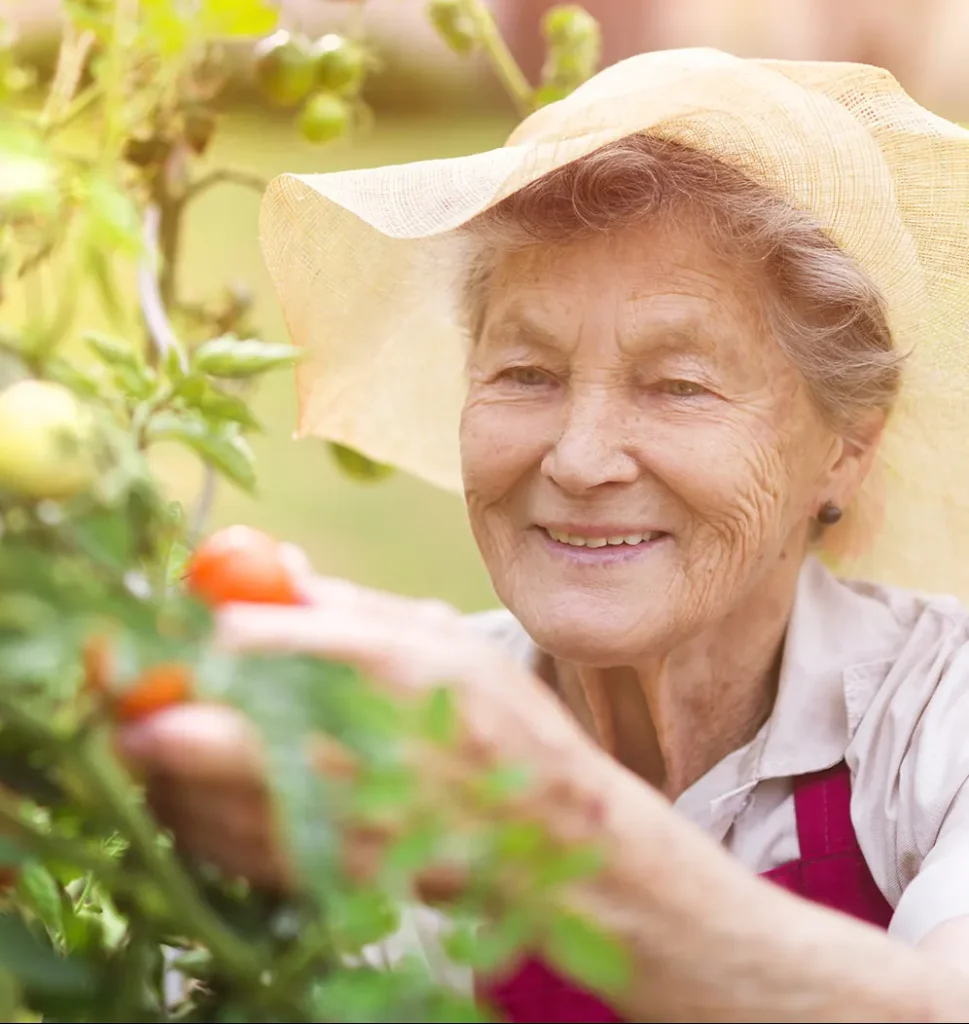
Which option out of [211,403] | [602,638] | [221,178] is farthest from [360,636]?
[221,178]

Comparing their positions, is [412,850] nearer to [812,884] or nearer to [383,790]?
[383,790]

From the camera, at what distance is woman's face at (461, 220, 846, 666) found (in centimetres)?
134

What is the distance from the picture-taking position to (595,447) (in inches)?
53.1

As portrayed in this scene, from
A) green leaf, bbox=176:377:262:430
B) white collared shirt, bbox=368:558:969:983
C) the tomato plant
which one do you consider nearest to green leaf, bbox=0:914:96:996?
the tomato plant

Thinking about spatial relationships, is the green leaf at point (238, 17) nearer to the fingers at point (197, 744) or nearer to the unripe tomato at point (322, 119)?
the fingers at point (197, 744)

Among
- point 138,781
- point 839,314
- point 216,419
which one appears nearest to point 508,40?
point 839,314

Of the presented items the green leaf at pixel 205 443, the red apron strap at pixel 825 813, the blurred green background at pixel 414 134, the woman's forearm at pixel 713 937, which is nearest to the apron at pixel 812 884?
the red apron strap at pixel 825 813

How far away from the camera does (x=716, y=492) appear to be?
136cm

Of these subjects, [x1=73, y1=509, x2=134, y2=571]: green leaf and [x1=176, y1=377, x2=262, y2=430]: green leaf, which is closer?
[x1=73, y1=509, x2=134, y2=571]: green leaf

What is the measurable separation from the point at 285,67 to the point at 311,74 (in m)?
0.03

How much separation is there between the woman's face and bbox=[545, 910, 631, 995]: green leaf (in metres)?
0.89

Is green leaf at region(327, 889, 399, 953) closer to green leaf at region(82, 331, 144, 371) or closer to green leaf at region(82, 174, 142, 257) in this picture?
green leaf at region(82, 174, 142, 257)

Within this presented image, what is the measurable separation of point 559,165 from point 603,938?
37.1 inches

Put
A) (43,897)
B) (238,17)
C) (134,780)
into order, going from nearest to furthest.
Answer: (134,780), (43,897), (238,17)
